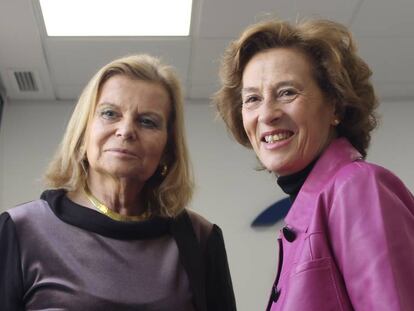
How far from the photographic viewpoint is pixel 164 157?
1.59 meters

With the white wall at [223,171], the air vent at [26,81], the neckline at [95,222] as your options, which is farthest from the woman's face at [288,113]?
the air vent at [26,81]

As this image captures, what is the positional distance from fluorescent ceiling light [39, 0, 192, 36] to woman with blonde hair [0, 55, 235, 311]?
3.84ft

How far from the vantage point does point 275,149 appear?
126 cm

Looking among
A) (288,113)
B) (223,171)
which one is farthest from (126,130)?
(223,171)

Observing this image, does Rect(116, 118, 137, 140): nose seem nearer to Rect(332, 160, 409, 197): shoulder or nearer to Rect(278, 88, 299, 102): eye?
Rect(278, 88, 299, 102): eye

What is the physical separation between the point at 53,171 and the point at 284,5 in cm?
169

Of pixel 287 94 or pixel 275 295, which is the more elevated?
pixel 287 94

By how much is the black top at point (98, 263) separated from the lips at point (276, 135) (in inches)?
15.6

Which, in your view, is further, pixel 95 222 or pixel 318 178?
pixel 95 222

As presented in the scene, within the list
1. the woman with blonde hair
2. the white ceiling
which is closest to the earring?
the woman with blonde hair

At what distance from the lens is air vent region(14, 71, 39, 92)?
3.21 metres

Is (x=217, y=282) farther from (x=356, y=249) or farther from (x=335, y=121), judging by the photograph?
(x=356, y=249)

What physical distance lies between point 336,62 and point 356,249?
56 cm

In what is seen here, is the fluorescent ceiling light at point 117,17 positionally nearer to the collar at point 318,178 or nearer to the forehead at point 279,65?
the forehead at point 279,65
